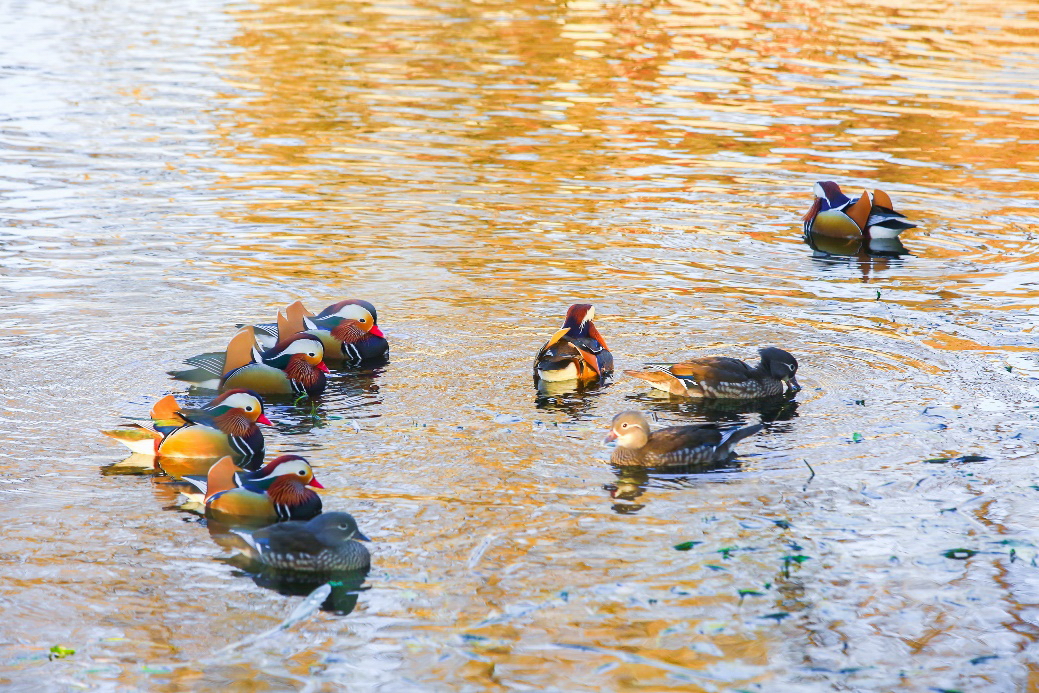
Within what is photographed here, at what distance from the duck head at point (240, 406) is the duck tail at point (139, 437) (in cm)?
45

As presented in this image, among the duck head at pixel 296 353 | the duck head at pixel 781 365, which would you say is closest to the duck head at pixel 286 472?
the duck head at pixel 296 353

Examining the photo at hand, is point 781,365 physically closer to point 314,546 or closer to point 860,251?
point 314,546

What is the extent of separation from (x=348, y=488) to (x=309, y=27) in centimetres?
2384

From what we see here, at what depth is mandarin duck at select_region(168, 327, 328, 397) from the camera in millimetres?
10289

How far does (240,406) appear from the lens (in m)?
9.23

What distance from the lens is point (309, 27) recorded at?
30.6m

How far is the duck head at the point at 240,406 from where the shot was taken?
9203 millimetres

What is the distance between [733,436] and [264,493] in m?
3.23

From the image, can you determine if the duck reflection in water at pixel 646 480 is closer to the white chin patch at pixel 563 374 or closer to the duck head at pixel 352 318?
the white chin patch at pixel 563 374

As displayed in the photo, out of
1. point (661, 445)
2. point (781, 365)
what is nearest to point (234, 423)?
point (661, 445)

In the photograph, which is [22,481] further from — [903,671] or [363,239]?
[363,239]

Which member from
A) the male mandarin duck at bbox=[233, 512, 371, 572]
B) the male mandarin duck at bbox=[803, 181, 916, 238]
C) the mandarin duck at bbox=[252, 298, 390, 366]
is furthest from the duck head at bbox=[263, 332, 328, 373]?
the male mandarin duck at bbox=[803, 181, 916, 238]

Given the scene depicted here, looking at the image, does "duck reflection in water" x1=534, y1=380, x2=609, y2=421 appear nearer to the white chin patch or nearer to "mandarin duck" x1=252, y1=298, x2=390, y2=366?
the white chin patch

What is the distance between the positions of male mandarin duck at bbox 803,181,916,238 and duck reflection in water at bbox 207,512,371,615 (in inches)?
361
